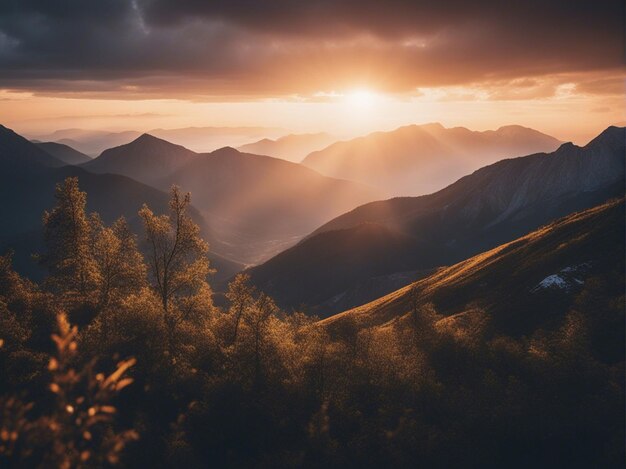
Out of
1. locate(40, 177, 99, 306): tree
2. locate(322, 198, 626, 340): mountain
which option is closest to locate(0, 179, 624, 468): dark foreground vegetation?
locate(40, 177, 99, 306): tree

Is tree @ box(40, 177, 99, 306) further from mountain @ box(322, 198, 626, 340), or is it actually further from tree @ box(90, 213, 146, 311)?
mountain @ box(322, 198, 626, 340)

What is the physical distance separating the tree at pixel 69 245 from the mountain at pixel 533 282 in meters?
32.3

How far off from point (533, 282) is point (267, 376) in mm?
54552

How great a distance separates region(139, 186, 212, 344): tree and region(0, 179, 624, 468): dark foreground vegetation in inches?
7.0

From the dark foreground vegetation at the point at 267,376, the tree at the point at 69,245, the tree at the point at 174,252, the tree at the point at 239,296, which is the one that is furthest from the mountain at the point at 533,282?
the tree at the point at 69,245

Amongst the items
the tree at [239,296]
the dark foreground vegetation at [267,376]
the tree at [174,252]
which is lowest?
the dark foreground vegetation at [267,376]

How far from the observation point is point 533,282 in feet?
235

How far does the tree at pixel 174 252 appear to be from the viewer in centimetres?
4456

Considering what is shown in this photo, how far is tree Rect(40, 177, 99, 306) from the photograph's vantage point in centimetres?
4644

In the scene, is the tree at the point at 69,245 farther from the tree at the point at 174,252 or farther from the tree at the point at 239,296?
the tree at the point at 239,296

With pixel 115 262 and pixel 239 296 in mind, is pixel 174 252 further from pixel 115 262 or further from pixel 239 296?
pixel 239 296

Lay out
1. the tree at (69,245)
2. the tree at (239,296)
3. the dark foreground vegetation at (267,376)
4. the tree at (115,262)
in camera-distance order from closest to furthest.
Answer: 1. the dark foreground vegetation at (267,376)
2. the tree at (239,296)
3. the tree at (115,262)
4. the tree at (69,245)

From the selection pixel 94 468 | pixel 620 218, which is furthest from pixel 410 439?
pixel 620 218

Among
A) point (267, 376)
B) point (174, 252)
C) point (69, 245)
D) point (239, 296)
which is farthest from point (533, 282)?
point (69, 245)
